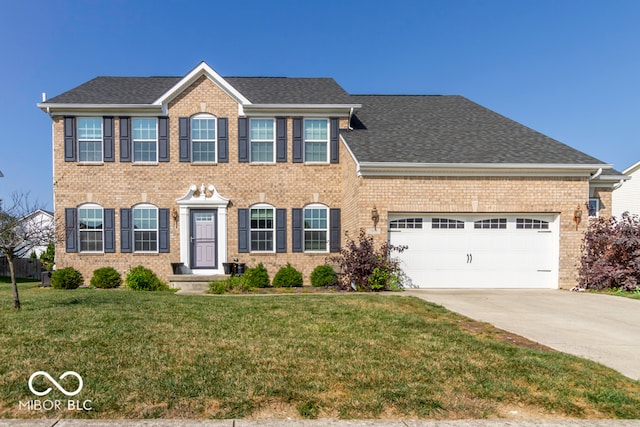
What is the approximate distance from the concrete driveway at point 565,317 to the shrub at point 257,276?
488 cm

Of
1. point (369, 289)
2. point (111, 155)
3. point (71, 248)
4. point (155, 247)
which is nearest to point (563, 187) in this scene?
point (369, 289)

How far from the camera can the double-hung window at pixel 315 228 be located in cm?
1439

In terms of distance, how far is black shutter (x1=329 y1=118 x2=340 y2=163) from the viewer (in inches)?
571

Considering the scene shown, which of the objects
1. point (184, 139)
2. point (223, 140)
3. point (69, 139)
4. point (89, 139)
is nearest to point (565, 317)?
point (223, 140)

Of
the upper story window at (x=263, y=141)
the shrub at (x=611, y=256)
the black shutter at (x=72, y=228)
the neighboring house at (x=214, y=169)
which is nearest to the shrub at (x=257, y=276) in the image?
the neighboring house at (x=214, y=169)

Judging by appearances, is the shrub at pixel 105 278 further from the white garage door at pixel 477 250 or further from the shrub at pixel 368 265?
the white garage door at pixel 477 250

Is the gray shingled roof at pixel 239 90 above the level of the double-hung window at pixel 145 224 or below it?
above

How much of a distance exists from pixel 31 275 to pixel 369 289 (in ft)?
66.8

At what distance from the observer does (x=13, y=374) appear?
4117 mm

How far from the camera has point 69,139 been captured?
14.1 meters

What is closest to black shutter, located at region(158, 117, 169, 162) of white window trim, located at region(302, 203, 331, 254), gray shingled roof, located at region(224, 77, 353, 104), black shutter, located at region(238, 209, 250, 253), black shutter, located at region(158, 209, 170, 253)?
black shutter, located at region(158, 209, 170, 253)

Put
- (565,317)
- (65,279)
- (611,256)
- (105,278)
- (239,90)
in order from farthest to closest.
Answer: (239,90) → (105,278) → (65,279) → (611,256) → (565,317)

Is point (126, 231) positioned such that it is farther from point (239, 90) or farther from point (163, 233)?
point (239, 90)

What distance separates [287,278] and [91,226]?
7.54 m
